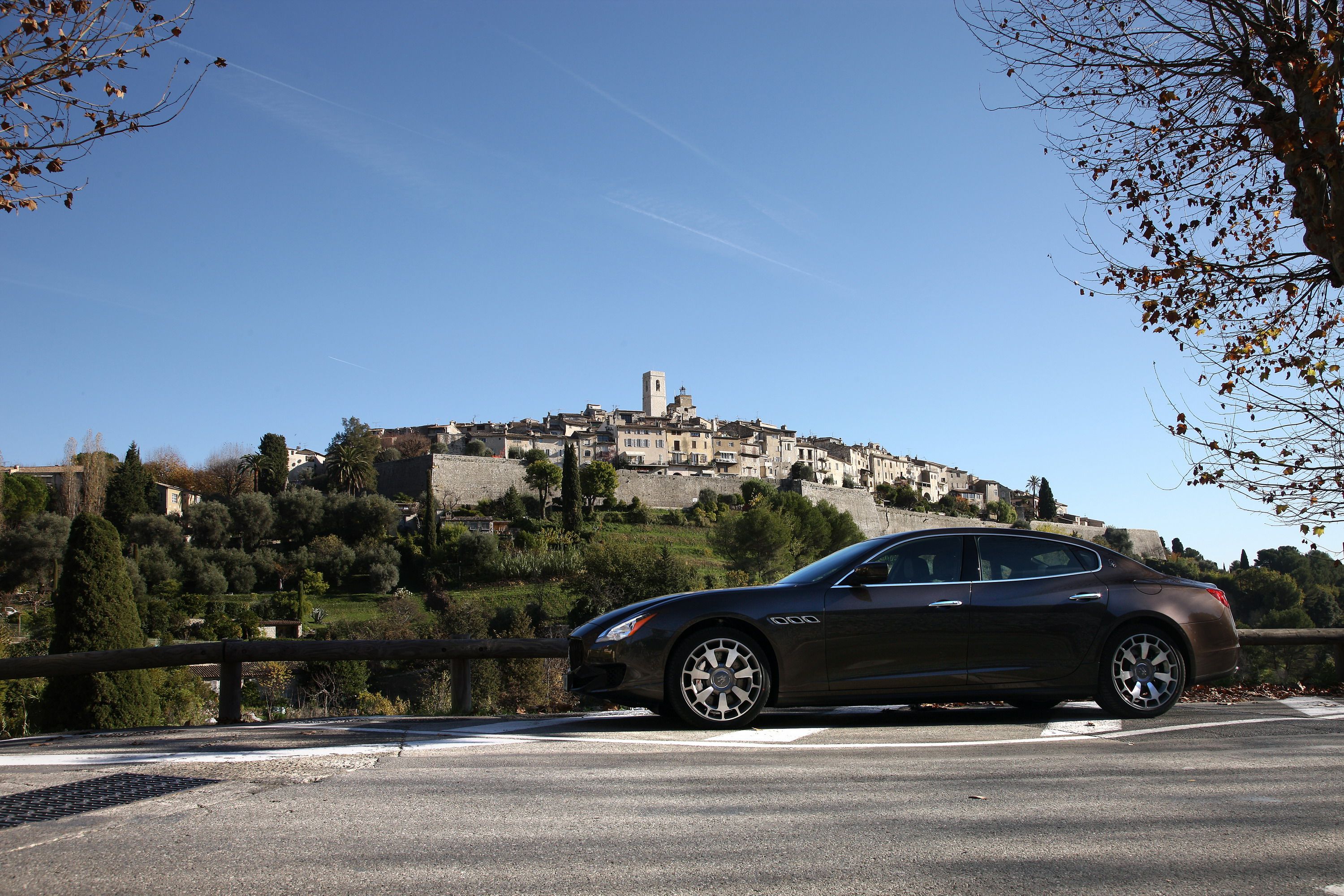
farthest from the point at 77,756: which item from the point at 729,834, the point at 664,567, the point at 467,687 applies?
the point at 664,567

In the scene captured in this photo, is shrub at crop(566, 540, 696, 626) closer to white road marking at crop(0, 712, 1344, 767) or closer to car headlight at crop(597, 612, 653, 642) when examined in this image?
car headlight at crop(597, 612, 653, 642)

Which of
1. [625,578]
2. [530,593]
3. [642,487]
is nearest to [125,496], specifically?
[530,593]

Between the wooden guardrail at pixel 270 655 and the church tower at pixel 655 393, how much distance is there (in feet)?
523

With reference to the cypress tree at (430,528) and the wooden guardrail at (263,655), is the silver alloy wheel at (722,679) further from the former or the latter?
the cypress tree at (430,528)

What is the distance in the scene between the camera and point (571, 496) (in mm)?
80062

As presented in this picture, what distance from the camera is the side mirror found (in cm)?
655

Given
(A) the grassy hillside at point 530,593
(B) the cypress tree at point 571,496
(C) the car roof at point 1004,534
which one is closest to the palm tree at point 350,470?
(B) the cypress tree at point 571,496

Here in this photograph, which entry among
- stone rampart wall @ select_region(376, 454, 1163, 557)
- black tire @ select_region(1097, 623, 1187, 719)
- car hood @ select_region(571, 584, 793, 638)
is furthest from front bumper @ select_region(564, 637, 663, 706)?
stone rampart wall @ select_region(376, 454, 1163, 557)

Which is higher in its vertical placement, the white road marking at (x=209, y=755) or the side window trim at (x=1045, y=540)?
the side window trim at (x=1045, y=540)

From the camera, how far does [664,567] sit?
5484 centimetres

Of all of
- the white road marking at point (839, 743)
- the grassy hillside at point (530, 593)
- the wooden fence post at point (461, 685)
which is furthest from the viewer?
the grassy hillside at point (530, 593)

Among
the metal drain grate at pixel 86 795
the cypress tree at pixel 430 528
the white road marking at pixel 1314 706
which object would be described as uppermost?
the cypress tree at pixel 430 528

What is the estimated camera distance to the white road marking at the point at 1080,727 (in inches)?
245

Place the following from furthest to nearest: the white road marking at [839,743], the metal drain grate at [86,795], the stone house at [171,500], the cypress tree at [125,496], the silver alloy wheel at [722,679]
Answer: the stone house at [171,500], the cypress tree at [125,496], the silver alloy wheel at [722,679], the white road marking at [839,743], the metal drain grate at [86,795]
